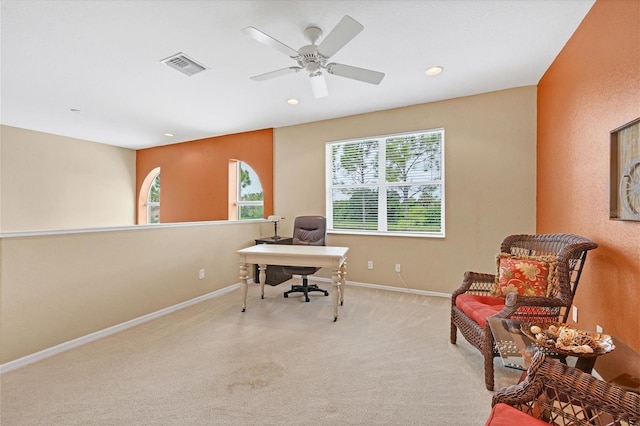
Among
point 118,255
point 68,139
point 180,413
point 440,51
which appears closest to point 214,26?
point 440,51

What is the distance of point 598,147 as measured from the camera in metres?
2.04

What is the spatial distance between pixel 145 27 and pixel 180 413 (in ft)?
8.98

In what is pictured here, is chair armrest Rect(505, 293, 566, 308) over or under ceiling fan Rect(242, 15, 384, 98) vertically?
under

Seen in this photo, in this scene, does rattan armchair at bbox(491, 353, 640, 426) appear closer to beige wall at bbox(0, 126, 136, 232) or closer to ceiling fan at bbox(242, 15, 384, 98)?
ceiling fan at bbox(242, 15, 384, 98)

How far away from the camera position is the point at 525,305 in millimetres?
1849

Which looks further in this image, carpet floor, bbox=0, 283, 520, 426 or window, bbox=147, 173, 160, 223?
window, bbox=147, 173, 160, 223

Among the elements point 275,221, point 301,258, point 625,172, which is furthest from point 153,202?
point 625,172

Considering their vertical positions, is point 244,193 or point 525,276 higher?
point 244,193

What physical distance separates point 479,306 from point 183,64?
11.1ft

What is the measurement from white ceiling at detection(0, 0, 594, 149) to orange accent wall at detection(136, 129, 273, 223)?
1.06m

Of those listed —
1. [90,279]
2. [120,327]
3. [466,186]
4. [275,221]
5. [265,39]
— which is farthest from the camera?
[275,221]

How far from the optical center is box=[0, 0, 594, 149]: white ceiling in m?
2.05

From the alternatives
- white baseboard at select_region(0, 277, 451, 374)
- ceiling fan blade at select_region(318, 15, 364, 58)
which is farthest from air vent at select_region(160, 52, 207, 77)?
white baseboard at select_region(0, 277, 451, 374)

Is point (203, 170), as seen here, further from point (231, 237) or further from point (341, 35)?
point (341, 35)
